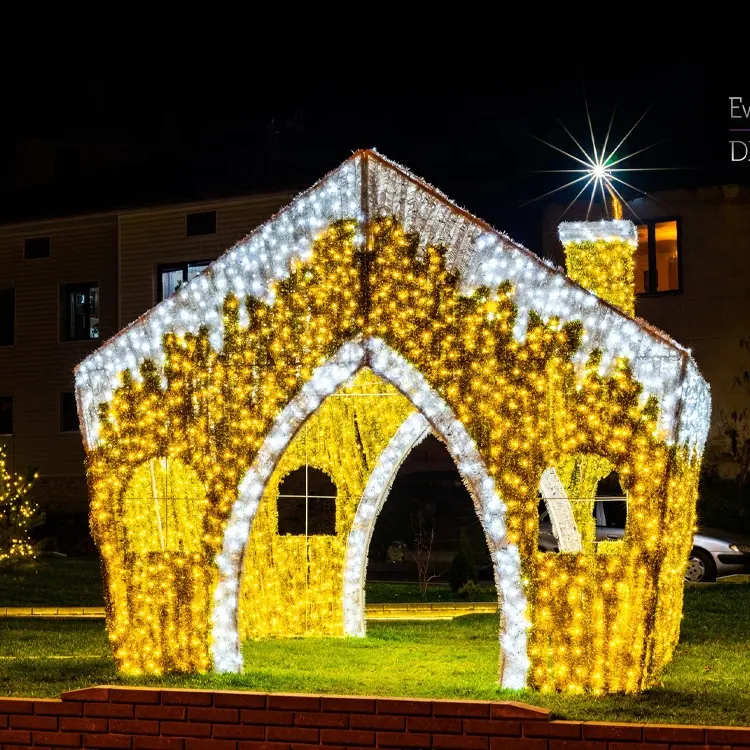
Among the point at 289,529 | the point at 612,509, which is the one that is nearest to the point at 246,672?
the point at 612,509

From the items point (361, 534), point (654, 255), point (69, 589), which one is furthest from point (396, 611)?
point (654, 255)

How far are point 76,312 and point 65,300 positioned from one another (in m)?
0.39

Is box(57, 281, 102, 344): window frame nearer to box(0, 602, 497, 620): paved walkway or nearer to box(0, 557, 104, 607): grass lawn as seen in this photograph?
box(0, 557, 104, 607): grass lawn

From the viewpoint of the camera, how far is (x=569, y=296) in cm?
998

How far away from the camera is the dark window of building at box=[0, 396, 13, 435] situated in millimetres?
32625

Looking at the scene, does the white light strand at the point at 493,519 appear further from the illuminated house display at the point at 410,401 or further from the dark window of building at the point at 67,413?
the dark window of building at the point at 67,413

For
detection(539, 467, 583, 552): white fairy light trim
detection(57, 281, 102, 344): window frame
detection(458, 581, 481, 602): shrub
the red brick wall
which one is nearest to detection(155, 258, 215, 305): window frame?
detection(57, 281, 102, 344): window frame

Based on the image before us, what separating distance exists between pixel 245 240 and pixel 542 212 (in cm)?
1854

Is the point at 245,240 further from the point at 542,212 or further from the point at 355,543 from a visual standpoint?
the point at 542,212

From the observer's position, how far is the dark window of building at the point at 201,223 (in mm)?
29984

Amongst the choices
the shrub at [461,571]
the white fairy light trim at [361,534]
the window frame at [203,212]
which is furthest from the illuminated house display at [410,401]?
the window frame at [203,212]

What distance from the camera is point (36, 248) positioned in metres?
32.4

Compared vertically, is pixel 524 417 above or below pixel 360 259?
below

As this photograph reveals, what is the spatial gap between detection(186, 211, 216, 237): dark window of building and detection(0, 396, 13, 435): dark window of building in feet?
22.1
